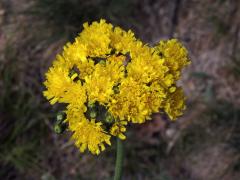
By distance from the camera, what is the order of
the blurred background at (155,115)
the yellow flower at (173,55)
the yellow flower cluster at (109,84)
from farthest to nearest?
the blurred background at (155,115), the yellow flower at (173,55), the yellow flower cluster at (109,84)

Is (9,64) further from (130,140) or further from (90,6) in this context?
(130,140)

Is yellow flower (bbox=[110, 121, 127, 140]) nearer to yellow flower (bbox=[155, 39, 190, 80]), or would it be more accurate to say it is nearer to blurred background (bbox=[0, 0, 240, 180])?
yellow flower (bbox=[155, 39, 190, 80])

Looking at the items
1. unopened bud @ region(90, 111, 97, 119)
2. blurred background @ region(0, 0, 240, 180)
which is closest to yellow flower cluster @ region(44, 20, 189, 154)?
unopened bud @ region(90, 111, 97, 119)

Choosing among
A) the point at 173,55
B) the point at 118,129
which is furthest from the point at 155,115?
the point at 118,129

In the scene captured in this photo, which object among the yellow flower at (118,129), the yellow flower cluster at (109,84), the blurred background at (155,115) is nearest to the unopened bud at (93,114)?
the yellow flower cluster at (109,84)

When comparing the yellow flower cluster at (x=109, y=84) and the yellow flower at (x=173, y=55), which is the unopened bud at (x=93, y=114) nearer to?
the yellow flower cluster at (x=109, y=84)

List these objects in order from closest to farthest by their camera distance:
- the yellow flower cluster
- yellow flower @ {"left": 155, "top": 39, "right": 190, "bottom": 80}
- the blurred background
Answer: the yellow flower cluster, yellow flower @ {"left": 155, "top": 39, "right": 190, "bottom": 80}, the blurred background
